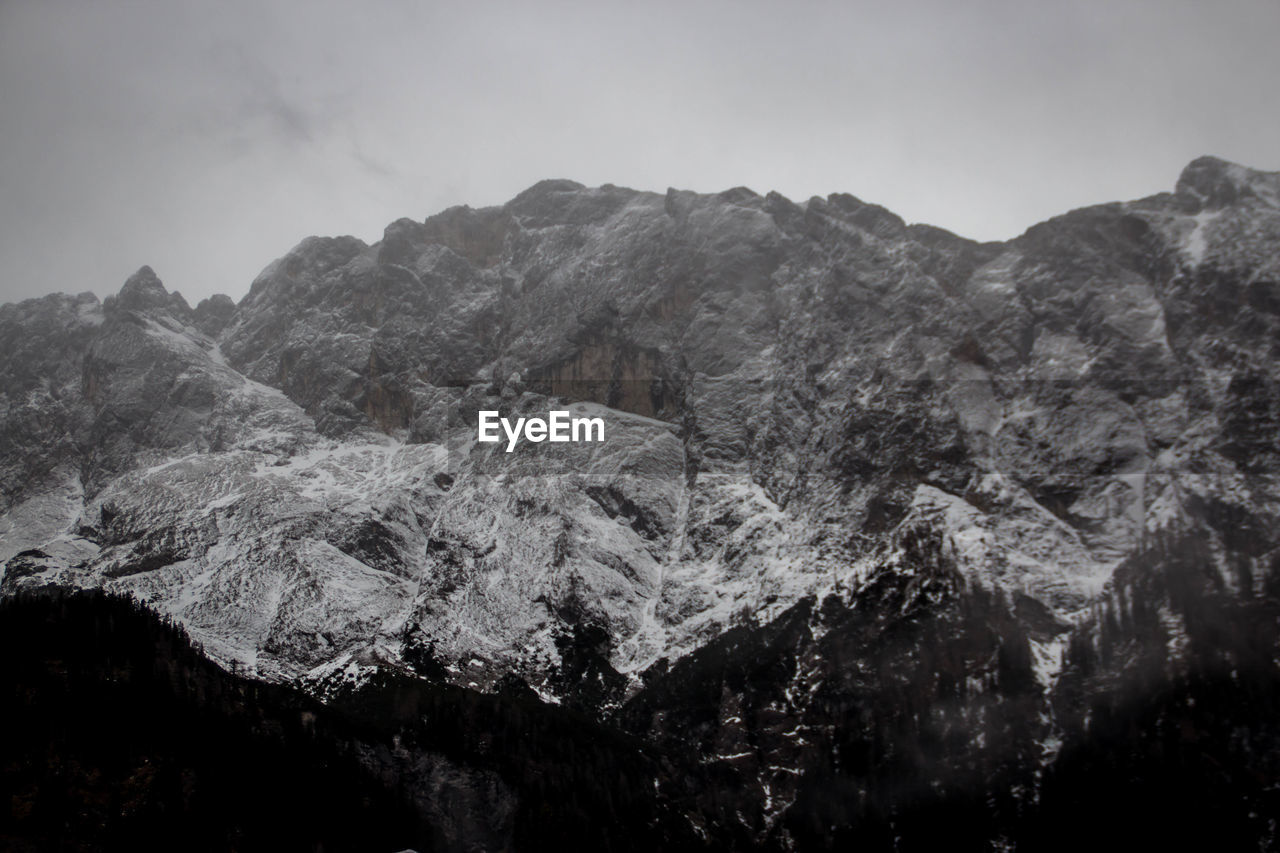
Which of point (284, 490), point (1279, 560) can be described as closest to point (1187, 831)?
point (1279, 560)

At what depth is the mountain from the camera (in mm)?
110312

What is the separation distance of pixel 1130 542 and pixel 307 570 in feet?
384

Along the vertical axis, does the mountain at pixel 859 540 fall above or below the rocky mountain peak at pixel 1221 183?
below

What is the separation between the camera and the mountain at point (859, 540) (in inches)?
4343

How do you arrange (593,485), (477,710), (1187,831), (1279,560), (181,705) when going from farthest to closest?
(593,485) < (477,710) < (181,705) < (1279,560) < (1187,831)

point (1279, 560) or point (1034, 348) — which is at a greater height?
point (1034, 348)

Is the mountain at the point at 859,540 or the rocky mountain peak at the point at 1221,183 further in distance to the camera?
the rocky mountain peak at the point at 1221,183

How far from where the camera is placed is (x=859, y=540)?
14250 cm

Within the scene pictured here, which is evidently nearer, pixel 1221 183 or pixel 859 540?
pixel 859 540

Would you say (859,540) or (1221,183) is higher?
(1221,183)

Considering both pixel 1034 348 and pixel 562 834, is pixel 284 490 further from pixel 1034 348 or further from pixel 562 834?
pixel 1034 348

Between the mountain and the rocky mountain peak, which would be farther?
the rocky mountain peak

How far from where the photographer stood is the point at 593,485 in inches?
6752

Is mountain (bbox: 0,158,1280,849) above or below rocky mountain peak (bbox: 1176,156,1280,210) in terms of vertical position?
below
